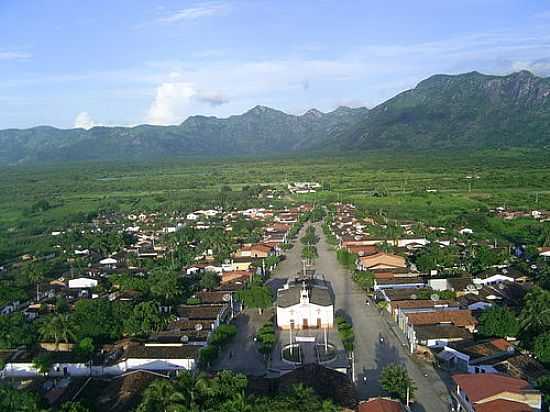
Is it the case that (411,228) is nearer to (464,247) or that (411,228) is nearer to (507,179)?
(464,247)

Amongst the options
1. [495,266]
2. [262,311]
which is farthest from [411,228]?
[262,311]

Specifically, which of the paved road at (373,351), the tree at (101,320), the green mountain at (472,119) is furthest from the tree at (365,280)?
the green mountain at (472,119)

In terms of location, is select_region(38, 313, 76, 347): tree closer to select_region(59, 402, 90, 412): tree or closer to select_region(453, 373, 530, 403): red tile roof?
select_region(59, 402, 90, 412): tree

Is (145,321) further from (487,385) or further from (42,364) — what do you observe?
(487,385)

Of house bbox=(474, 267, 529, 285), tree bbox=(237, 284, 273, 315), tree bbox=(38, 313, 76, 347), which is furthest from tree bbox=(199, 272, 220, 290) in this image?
house bbox=(474, 267, 529, 285)

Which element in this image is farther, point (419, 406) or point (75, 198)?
point (75, 198)

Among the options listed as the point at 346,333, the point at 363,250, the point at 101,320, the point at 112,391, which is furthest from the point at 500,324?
the point at 363,250

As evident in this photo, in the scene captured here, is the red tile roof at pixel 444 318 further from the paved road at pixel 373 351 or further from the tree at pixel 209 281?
the tree at pixel 209 281
